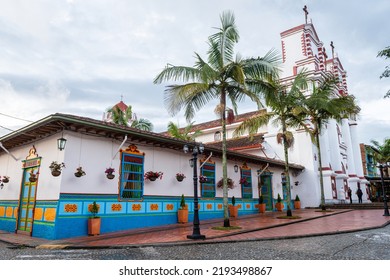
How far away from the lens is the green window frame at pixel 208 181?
13.7 meters

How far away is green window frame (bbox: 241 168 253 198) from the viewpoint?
16.3 meters

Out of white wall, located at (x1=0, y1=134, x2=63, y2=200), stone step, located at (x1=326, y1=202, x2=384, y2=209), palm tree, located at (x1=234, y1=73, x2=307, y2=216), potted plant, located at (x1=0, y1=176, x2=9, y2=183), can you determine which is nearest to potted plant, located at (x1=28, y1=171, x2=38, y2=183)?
white wall, located at (x1=0, y1=134, x2=63, y2=200)

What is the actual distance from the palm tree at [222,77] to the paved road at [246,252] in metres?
3.25

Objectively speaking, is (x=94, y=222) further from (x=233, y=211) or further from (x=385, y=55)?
(x=385, y=55)

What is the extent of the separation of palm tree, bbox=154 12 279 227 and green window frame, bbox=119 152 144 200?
2297 millimetres

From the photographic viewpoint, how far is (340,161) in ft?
83.4

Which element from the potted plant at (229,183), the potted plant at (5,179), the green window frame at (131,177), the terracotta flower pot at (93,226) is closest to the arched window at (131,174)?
the green window frame at (131,177)

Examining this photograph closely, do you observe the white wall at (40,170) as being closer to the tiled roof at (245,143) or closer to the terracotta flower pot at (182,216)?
the terracotta flower pot at (182,216)

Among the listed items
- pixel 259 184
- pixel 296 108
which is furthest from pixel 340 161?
pixel 296 108

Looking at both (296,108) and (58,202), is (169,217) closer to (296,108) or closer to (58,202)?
(58,202)

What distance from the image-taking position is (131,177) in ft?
35.2

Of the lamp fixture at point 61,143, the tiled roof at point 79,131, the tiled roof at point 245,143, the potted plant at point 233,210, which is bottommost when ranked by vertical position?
the potted plant at point 233,210

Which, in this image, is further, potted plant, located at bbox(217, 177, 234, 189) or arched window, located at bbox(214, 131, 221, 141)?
arched window, located at bbox(214, 131, 221, 141)

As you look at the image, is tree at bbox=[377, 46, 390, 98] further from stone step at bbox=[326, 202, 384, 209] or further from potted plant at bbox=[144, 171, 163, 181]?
stone step at bbox=[326, 202, 384, 209]
